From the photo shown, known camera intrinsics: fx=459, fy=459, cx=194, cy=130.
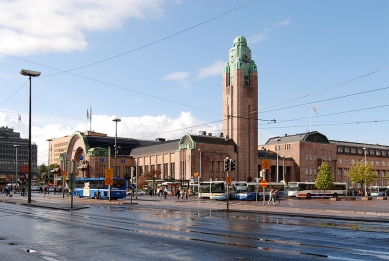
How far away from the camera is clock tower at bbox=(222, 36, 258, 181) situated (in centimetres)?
10131

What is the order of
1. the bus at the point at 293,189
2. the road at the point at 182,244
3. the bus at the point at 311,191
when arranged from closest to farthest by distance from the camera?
the road at the point at 182,244, the bus at the point at 311,191, the bus at the point at 293,189

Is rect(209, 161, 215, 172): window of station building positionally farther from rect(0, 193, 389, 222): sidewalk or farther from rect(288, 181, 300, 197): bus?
rect(0, 193, 389, 222): sidewalk

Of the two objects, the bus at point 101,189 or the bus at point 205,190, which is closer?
the bus at point 101,189

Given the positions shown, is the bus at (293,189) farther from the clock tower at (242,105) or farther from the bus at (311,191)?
the clock tower at (242,105)

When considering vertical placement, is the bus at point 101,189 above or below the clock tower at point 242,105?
below

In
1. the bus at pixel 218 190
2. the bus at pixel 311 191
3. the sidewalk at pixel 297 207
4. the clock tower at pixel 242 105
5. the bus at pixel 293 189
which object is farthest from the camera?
the clock tower at pixel 242 105

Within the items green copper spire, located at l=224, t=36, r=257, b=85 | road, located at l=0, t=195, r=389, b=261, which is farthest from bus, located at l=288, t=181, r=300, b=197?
road, located at l=0, t=195, r=389, b=261

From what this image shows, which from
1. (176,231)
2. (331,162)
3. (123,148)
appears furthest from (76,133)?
(176,231)

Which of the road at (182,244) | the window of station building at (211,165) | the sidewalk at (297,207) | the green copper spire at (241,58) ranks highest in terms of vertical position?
the green copper spire at (241,58)

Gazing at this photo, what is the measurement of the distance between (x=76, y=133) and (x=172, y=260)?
347ft

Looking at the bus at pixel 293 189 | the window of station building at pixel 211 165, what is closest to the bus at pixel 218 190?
the bus at pixel 293 189

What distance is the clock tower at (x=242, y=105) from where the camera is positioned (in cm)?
10131

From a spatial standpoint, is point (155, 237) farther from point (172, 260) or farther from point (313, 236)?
point (313, 236)

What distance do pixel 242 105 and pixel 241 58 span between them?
1095 centimetres
